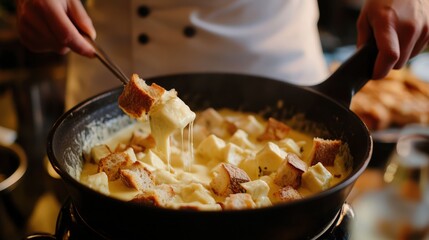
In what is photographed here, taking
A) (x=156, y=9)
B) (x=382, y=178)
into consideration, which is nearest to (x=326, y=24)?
(x=382, y=178)

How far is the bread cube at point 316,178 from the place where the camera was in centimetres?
134

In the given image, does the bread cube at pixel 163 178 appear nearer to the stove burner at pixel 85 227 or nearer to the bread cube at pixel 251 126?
the stove burner at pixel 85 227

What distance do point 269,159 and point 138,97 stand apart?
1.38 ft

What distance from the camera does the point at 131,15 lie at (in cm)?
213

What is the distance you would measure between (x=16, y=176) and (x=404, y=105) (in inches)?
88.7

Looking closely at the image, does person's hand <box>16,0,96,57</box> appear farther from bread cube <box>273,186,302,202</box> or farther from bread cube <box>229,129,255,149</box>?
bread cube <box>273,186,302,202</box>

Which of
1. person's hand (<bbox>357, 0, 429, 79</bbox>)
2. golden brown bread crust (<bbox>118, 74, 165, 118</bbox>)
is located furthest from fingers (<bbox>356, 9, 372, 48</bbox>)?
golden brown bread crust (<bbox>118, 74, 165, 118</bbox>)

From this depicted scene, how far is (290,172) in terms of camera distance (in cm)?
137

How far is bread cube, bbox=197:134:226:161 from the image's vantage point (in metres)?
1.57

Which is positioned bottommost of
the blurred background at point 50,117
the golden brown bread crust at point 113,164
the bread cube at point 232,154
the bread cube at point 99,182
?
the blurred background at point 50,117

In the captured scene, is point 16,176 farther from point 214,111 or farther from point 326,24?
point 326,24

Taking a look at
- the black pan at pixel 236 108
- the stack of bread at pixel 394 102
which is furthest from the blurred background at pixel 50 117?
the black pan at pixel 236 108

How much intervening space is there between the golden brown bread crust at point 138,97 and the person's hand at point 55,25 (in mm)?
267

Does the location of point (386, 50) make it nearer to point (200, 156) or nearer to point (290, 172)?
point (290, 172)
